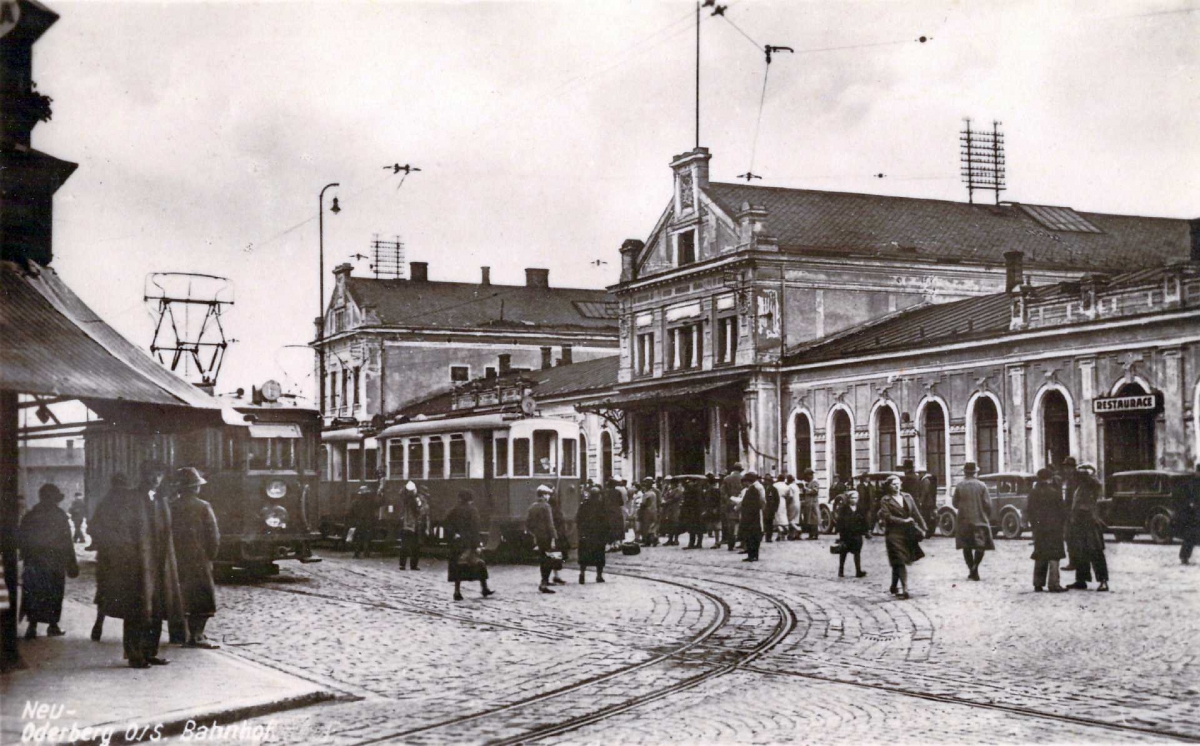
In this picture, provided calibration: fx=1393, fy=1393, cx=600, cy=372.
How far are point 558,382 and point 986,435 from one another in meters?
22.6

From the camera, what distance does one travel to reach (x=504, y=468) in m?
24.5

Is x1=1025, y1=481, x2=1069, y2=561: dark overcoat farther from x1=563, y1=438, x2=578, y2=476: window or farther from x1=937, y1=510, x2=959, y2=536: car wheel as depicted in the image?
x1=937, y1=510, x2=959, y2=536: car wheel

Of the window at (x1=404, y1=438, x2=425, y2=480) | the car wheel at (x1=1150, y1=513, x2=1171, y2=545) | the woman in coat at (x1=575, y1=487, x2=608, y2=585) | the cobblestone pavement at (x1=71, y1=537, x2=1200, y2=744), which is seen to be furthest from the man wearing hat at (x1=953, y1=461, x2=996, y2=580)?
the window at (x1=404, y1=438, x2=425, y2=480)

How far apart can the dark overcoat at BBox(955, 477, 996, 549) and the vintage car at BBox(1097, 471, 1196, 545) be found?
8.01 m

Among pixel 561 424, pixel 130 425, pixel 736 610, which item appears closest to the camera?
pixel 130 425

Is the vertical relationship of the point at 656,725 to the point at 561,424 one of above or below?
below

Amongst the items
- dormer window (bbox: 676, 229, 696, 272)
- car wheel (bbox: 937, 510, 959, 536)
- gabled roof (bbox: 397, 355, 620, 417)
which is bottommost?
car wheel (bbox: 937, 510, 959, 536)

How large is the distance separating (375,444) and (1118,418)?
15705 millimetres

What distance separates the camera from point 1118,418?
29234 millimetres

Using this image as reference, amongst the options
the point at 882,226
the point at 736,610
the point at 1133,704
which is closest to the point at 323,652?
the point at 736,610

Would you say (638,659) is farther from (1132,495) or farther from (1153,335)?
(1153,335)

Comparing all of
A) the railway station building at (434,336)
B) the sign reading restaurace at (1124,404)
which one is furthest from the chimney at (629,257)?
the sign reading restaurace at (1124,404)

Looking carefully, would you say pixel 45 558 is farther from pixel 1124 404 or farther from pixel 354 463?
pixel 1124 404

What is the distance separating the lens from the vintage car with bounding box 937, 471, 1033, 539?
28.5 m
